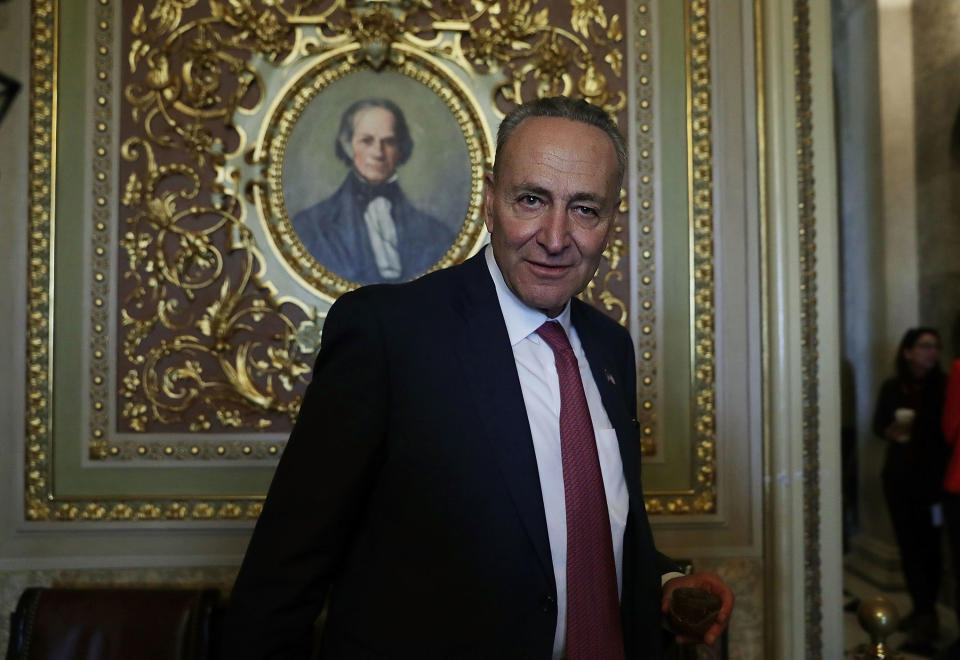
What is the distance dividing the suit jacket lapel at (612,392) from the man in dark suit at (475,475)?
34 millimetres

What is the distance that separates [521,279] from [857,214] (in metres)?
1.48

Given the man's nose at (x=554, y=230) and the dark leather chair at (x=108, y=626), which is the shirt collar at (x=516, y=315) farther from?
the dark leather chair at (x=108, y=626)

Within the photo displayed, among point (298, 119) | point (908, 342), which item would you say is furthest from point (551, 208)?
point (908, 342)

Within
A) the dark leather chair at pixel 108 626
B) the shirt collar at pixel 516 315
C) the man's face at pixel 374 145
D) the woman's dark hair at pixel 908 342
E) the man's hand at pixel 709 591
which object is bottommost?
the dark leather chair at pixel 108 626

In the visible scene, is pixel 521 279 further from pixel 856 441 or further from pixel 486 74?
pixel 856 441

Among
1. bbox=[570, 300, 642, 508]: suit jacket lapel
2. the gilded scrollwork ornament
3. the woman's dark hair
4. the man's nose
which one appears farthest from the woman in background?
the man's nose

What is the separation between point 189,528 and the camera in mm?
2324

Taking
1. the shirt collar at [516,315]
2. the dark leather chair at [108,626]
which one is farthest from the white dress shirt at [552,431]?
the dark leather chair at [108,626]

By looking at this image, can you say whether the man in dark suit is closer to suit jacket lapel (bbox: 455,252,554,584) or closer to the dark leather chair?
suit jacket lapel (bbox: 455,252,554,584)

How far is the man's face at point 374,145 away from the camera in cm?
238

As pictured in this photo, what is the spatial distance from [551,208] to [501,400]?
1.06ft

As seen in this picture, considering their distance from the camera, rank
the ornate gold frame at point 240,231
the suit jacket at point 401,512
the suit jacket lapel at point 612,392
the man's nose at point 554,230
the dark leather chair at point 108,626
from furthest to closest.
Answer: the ornate gold frame at point 240,231 → the dark leather chair at point 108,626 → the suit jacket lapel at point 612,392 → the man's nose at point 554,230 → the suit jacket at point 401,512

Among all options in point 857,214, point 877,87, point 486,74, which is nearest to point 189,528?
point 486,74

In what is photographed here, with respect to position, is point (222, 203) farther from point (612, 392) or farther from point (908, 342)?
point (908, 342)
